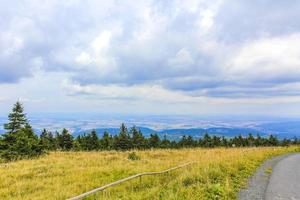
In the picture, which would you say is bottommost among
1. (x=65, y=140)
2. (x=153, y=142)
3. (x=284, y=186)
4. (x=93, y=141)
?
(x=153, y=142)

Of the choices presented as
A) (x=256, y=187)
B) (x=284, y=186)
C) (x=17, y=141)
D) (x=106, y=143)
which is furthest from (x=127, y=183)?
(x=106, y=143)

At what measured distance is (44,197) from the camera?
10062 millimetres

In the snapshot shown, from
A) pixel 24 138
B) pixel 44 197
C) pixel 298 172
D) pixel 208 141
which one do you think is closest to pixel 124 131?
pixel 208 141

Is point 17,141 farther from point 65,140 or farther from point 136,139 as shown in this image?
point 136,139

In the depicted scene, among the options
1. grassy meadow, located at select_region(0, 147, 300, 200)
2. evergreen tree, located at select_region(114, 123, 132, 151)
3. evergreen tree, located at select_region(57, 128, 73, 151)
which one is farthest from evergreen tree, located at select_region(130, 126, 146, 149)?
grassy meadow, located at select_region(0, 147, 300, 200)

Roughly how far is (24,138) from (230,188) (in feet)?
68.5

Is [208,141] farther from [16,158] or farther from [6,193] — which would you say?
[6,193]

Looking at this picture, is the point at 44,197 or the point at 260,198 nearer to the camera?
the point at 260,198

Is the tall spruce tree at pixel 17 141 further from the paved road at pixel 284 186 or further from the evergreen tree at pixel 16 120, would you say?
the paved road at pixel 284 186

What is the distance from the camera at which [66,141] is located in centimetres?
4778

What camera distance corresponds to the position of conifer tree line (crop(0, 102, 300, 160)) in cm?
2579

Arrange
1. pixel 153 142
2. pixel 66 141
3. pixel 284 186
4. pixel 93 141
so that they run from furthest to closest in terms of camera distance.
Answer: pixel 153 142 → pixel 93 141 → pixel 66 141 → pixel 284 186

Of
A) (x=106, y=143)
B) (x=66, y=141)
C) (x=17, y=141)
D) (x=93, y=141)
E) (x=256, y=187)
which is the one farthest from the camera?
(x=106, y=143)

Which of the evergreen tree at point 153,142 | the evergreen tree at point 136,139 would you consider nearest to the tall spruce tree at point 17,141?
the evergreen tree at point 136,139
